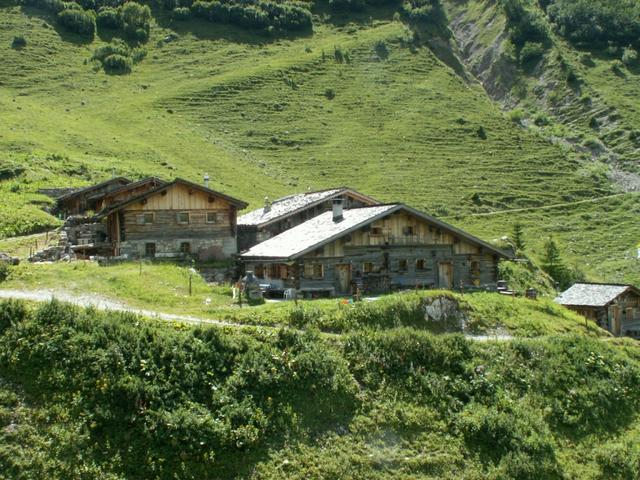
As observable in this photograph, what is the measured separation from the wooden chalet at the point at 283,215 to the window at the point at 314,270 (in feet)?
39.5

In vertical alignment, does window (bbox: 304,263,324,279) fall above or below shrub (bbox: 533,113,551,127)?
below

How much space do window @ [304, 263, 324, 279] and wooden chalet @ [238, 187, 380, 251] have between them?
474 inches

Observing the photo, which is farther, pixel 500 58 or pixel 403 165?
pixel 500 58

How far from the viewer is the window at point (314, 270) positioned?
40469 millimetres

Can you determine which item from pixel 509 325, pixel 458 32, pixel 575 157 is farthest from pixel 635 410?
pixel 458 32

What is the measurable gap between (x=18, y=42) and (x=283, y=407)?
116129 millimetres

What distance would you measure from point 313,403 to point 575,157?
88.4m

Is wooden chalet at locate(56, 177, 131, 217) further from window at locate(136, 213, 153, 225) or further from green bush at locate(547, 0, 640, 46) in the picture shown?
green bush at locate(547, 0, 640, 46)

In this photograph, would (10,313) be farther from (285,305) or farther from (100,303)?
(285,305)

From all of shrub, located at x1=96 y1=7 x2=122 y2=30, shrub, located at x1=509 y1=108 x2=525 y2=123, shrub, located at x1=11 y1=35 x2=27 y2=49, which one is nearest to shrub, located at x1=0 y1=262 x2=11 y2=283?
shrub, located at x1=509 y1=108 x2=525 y2=123

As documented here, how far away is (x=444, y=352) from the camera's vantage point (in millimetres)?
27172

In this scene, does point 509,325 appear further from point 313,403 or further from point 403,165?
point 403,165

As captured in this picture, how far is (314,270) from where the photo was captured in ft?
133

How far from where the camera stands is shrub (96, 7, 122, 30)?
142m
